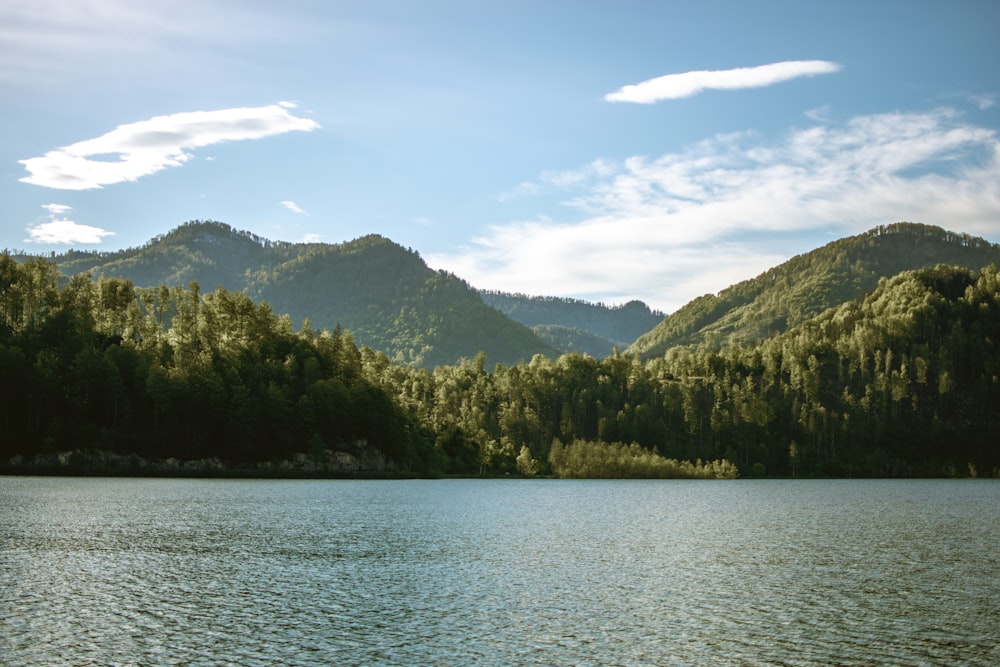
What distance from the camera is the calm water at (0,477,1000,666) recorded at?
37.2m

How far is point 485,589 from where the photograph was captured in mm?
52562

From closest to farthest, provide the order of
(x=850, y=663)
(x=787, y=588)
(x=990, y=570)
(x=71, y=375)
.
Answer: (x=850, y=663)
(x=787, y=588)
(x=990, y=570)
(x=71, y=375)

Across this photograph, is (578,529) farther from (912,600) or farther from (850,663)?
(850,663)

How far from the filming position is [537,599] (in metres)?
49.0

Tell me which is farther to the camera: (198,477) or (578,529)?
(198,477)

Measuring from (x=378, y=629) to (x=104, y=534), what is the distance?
157ft

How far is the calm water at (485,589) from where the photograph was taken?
37156 millimetres

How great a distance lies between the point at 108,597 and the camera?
4800 centimetres

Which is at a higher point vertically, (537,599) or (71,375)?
(71,375)

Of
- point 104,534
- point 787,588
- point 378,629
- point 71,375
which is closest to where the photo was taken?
point 378,629

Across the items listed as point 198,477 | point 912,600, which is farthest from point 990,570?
point 198,477

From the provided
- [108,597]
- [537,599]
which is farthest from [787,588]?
[108,597]

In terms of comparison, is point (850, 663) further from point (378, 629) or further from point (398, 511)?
point (398, 511)

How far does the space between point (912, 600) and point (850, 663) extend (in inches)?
664
